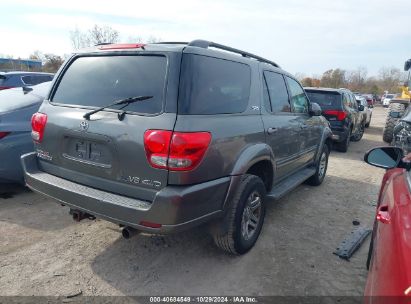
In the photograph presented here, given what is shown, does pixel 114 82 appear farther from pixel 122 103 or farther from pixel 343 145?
pixel 343 145

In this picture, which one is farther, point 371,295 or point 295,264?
point 295,264

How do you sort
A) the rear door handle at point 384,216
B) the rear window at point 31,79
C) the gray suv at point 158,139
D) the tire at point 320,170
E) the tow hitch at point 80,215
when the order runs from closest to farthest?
the rear door handle at point 384,216 → the gray suv at point 158,139 → the tow hitch at point 80,215 → the tire at point 320,170 → the rear window at point 31,79

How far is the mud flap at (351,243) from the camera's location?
361 centimetres

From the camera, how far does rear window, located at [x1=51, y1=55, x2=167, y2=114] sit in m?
2.66

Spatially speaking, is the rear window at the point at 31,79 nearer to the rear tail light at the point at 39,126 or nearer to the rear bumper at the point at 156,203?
the rear tail light at the point at 39,126

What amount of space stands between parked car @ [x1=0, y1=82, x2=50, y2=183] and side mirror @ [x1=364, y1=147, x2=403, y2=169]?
4047mm

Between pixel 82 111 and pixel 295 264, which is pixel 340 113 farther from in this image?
pixel 82 111

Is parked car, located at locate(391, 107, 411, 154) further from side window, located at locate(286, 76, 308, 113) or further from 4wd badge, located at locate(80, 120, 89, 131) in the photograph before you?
4wd badge, located at locate(80, 120, 89, 131)

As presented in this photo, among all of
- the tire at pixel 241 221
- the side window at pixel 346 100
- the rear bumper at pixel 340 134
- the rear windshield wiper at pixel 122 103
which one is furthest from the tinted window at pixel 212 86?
the side window at pixel 346 100

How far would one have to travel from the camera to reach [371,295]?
61.7 inches

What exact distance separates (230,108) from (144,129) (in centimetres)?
92

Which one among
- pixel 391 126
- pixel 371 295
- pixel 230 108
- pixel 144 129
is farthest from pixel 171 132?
pixel 391 126

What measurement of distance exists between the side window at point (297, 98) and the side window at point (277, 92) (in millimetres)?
250

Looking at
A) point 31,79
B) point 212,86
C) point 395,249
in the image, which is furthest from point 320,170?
point 31,79
